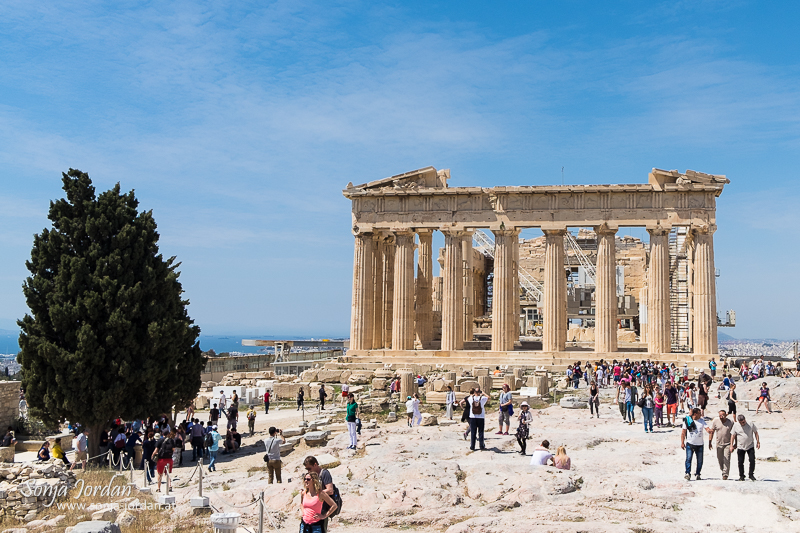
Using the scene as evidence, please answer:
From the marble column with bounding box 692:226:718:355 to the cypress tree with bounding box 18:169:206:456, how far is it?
2907cm

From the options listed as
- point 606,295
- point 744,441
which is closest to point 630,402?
point 744,441

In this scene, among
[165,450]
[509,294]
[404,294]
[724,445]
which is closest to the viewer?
[724,445]

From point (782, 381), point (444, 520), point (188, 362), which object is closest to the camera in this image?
point (444, 520)

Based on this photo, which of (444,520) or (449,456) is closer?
(444,520)

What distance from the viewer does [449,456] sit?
20.1 metres

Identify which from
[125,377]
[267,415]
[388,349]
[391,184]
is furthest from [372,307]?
[125,377]

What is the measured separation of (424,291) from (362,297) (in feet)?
21.5

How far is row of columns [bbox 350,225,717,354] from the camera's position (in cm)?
4397

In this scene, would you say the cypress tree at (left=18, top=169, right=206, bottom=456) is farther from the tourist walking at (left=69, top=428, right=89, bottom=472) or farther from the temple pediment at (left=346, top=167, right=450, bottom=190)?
the temple pediment at (left=346, top=167, right=450, bottom=190)

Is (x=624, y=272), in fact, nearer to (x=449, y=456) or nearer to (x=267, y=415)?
(x=267, y=415)

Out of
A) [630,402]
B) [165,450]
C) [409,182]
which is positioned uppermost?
[409,182]

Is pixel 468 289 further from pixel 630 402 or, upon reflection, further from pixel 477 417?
pixel 477 417

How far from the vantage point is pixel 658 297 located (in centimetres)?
4453

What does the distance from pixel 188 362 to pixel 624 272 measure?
51647 millimetres
